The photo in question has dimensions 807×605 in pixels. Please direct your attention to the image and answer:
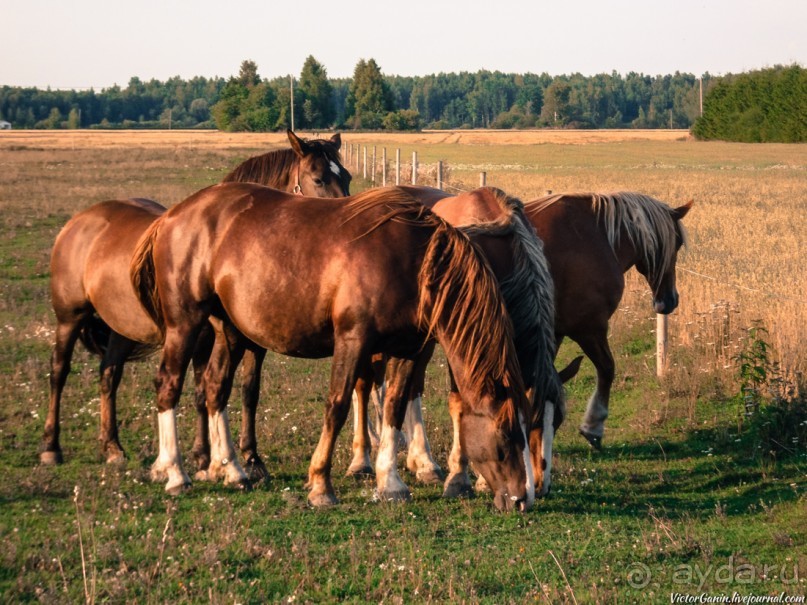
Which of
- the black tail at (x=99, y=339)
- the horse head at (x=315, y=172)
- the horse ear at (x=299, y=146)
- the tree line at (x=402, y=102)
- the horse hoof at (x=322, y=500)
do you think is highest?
the tree line at (x=402, y=102)

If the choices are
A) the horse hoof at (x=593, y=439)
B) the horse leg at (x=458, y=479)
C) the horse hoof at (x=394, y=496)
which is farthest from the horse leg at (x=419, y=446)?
the horse hoof at (x=593, y=439)

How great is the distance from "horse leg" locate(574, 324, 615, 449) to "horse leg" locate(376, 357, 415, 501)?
166 cm

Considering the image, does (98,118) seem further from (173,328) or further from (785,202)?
(173,328)

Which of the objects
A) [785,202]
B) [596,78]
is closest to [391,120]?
[785,202]

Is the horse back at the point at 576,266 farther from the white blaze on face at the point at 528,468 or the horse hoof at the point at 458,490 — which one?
the white blaze on face at the point at 528,468

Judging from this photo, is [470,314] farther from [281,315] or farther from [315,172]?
[315,172]

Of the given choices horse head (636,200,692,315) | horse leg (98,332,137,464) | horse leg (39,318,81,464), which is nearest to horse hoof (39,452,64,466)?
horse leg (39,318,81,464)

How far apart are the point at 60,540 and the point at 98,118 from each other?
479ft

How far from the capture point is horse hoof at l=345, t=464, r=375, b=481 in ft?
22.0

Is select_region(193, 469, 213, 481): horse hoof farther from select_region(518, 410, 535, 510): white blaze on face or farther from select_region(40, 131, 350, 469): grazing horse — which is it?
select_region(518, 410, 535, 510): white blaze on face

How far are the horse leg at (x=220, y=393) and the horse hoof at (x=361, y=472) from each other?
770 millimetres

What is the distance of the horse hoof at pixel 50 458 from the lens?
696 centimetres

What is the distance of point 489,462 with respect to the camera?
5.38 meters

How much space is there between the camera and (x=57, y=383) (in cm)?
743
